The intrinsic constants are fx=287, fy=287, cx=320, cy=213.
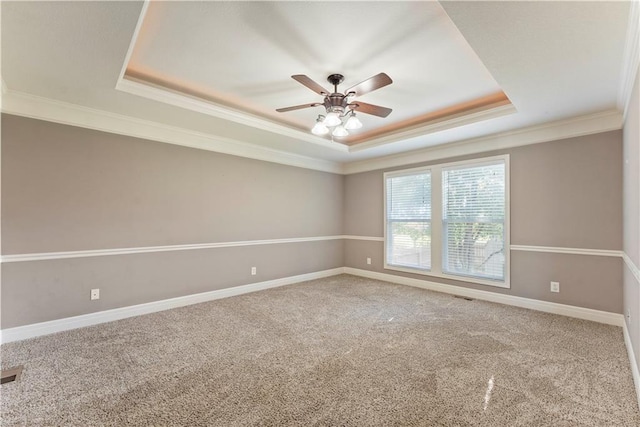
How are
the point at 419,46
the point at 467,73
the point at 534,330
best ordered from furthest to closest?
1. the point at 534,330
2. the point at 467,73
3. the point at 419,46

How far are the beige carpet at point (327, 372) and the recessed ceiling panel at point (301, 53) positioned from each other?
2554mm

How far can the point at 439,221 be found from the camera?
186 inches

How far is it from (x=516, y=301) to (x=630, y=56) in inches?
118

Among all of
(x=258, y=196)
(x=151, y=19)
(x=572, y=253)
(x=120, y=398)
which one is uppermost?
(x=151, y=19)

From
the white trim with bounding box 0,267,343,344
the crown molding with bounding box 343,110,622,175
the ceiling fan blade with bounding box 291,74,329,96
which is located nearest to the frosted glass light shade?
the ceiling fan blade with bounding box 291,74,329,96

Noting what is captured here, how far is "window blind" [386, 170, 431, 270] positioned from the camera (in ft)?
16.2

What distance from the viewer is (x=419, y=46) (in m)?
2.29

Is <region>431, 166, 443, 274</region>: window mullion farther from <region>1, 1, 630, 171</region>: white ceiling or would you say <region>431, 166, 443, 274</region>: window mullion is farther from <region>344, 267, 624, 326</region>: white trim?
<region>1, 1, 630, 171</region>: white ceiling

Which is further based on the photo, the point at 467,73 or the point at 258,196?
the point at 258,196

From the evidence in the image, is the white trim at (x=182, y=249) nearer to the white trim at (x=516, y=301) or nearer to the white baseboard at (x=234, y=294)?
the white trim at (x=516, y=301)

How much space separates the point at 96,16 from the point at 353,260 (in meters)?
5.29

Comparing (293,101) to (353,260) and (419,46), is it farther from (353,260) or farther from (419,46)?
(353,260)

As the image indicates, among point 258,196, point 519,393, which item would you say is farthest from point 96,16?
point 519,393

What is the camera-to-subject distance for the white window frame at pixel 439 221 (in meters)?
3.99
